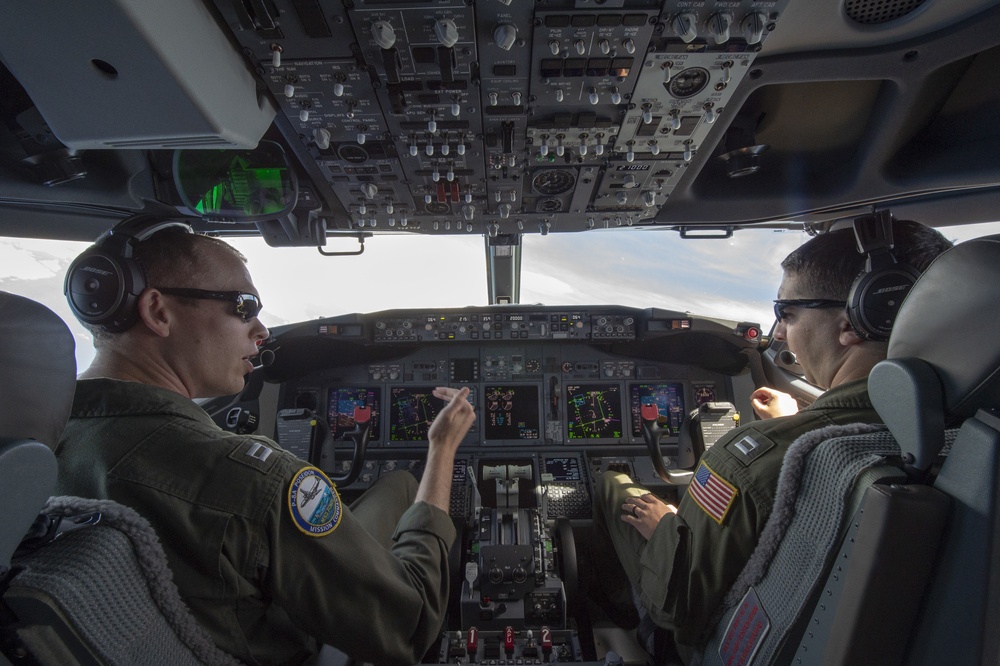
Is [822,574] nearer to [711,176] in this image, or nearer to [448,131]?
[448,131]

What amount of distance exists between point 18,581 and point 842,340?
175 cm

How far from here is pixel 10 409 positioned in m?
0.53

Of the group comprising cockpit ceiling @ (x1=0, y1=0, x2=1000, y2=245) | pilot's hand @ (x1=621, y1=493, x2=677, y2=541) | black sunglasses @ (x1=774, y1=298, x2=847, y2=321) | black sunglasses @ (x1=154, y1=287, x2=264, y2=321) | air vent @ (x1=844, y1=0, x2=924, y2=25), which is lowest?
pilot's hand @ (x1=621, y1=493, x2=677, y2=541)

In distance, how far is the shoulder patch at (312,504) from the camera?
93 centimetres

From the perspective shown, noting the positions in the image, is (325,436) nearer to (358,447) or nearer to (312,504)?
(358,447)

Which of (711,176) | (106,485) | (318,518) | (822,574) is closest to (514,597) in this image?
(318,518)

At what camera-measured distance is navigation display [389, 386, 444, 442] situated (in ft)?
Result: 9.70

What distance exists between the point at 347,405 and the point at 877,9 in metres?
3.09

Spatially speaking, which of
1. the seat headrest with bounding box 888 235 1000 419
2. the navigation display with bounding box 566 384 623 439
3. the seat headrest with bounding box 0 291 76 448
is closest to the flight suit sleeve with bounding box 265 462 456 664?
the seat headrest with bounding box 0 291 76 448

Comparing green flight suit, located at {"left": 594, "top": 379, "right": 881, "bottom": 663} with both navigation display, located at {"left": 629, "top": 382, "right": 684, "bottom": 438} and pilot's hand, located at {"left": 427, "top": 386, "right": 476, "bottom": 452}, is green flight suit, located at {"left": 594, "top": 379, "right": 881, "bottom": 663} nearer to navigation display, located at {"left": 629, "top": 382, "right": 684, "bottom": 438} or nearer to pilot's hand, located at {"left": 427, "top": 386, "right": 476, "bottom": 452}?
pilot's hand, located at {"left": 427, "top": 386, "right": 476, "bottom": 452}

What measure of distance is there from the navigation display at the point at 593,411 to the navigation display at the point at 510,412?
0.23 meters

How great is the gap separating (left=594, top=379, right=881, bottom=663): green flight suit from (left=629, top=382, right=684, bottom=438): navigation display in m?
1.66

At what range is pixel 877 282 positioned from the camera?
1.13m

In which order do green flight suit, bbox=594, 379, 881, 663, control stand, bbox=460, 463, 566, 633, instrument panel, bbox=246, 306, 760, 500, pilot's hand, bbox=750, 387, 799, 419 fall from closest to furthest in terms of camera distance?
green flight suit, bbox=594, 379, 881, 663, control stand, bbox=460, 463, 566, 633, pilot's hand, bbox=750, 387, 799, 419, instrument panel, bbox=246, 306, 760, 500
